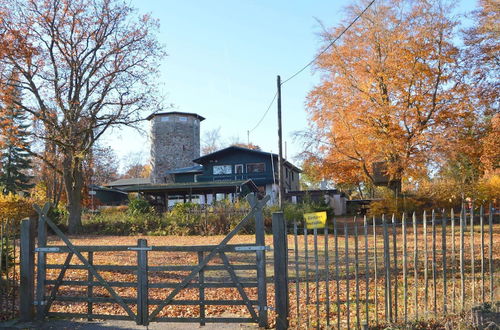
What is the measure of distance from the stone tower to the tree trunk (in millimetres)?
34091

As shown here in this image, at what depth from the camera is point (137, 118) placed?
27594mm

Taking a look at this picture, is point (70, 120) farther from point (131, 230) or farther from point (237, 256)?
point (237, 256)

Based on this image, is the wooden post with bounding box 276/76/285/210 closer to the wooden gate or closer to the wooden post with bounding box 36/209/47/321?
the wooden gate

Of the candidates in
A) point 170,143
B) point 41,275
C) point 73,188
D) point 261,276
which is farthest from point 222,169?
point 261,276

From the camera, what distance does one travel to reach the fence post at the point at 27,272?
7.14m

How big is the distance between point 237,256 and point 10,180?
1770 inches

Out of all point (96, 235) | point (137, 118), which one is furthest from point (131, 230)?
point (137, 118)

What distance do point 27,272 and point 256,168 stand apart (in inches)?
1604

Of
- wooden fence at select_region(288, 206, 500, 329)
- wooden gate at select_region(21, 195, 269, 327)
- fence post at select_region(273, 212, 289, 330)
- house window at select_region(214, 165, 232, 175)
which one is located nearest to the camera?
wooden fence at select_region(288, 206, 500, 329)

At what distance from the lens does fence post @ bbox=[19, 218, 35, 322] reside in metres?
7.14

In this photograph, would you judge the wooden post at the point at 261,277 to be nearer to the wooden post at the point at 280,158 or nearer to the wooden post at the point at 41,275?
the wooden post at the point at 41,275

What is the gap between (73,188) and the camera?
27453 millimetres

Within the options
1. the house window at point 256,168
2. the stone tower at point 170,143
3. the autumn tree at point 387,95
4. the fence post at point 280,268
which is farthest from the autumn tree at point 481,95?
the stone tower at point 170,143

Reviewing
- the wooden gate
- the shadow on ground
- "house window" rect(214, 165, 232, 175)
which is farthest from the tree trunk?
"house window" rect(214, 165, 232, 175)
